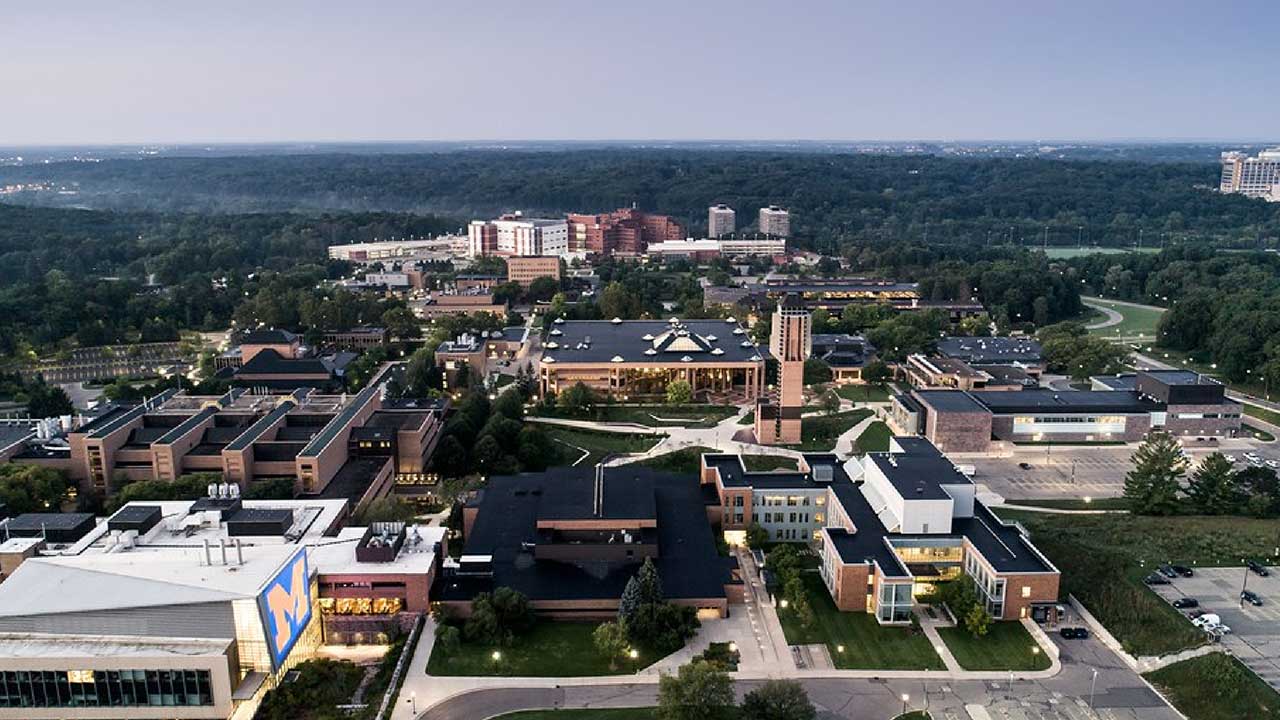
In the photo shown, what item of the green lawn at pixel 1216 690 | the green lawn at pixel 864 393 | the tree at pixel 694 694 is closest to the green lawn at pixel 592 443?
the green lawn at pixel 864 393

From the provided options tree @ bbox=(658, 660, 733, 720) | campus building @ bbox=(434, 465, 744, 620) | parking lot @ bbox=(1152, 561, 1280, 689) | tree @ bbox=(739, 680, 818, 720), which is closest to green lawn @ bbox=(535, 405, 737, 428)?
campus building @ bbox=(434, 465, 744, 620)

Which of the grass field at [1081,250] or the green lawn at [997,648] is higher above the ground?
the grass field at [1081,250]

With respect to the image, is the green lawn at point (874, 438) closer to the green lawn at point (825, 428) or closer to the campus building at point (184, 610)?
the green lawn at point (825, 428)

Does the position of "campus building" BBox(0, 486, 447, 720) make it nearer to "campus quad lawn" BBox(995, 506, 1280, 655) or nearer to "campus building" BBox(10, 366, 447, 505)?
"campus building" BBox(10, 366, 447, 505)

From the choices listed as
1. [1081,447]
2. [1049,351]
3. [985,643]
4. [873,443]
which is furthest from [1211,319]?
[985,643]

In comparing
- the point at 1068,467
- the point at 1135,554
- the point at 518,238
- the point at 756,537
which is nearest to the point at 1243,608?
the point at 1135,554

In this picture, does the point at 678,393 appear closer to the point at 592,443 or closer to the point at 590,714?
the point at 592,443
